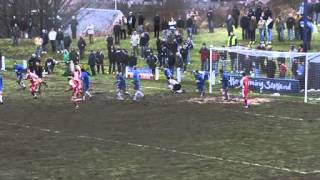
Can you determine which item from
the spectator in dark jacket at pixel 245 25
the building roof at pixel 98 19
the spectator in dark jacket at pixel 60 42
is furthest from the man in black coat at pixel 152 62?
the building roof at pixel 98 19

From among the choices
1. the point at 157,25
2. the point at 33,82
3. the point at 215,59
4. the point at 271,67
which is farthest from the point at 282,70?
the point at 157,25

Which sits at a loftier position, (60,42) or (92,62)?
(60,42)

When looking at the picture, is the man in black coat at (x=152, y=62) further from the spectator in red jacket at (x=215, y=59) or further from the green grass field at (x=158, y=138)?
the green grass field at (x=158, y=138)

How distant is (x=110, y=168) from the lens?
16.5m

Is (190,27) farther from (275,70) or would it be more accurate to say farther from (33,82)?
(33,82)

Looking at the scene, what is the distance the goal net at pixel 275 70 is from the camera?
32875mm

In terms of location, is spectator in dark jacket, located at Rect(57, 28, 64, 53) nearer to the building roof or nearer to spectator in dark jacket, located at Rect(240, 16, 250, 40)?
spectator in dark jacket, located at Rect(240, 16, 250, 40)

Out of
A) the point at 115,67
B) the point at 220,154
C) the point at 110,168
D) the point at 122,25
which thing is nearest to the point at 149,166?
the point at 110,168

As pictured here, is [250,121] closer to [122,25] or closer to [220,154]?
[220,154]

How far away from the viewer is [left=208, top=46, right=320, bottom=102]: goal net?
108 ft

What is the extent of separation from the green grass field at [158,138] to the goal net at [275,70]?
98 centimetres

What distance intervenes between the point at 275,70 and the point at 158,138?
47.9ft

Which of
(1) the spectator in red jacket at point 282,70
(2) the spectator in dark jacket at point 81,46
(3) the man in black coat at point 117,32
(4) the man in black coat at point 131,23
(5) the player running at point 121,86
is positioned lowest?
(5) the player running at point 121,86

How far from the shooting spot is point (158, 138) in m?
21.3
